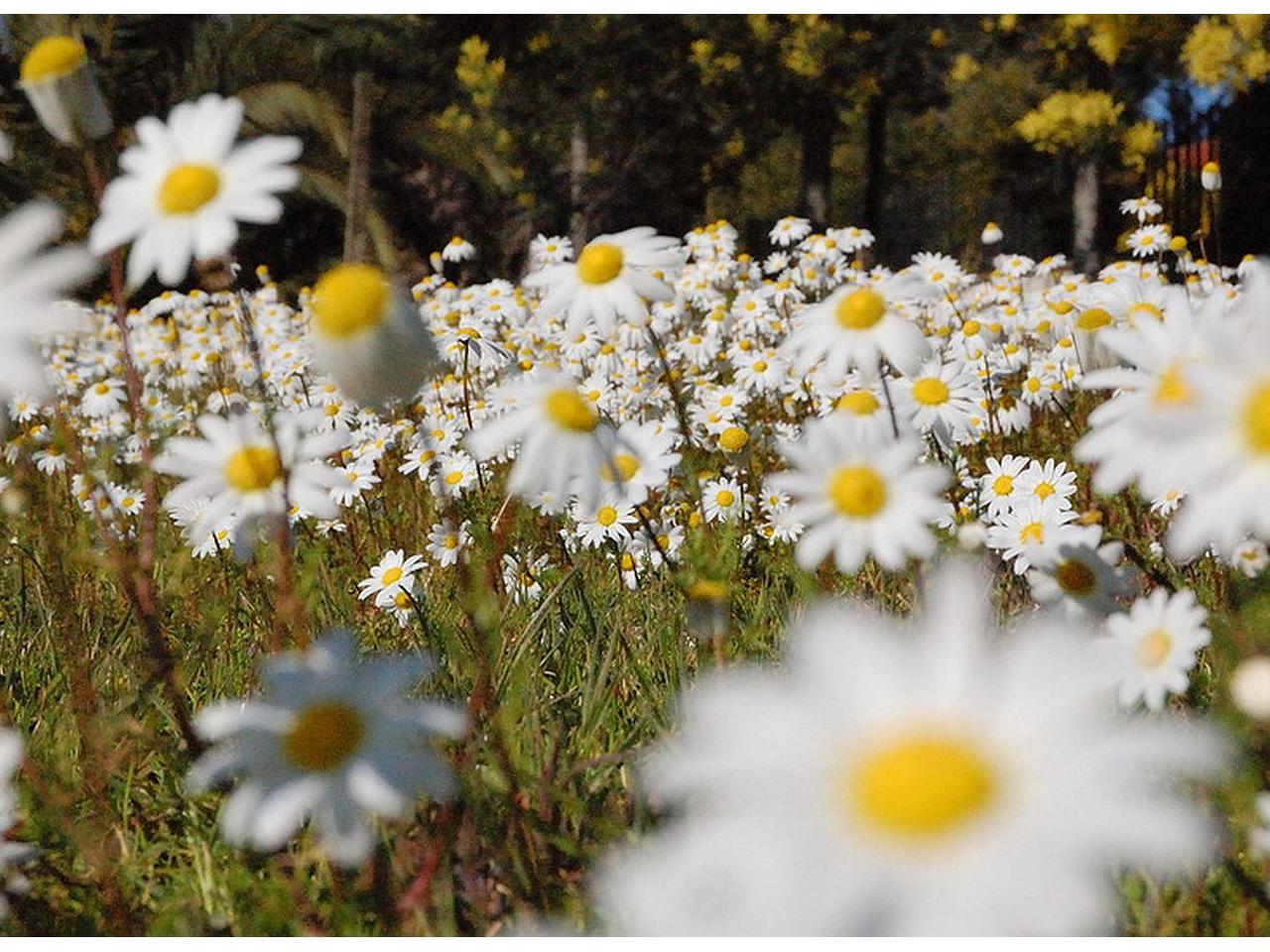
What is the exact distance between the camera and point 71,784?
1.58 meters

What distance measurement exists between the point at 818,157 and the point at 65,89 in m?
11.4

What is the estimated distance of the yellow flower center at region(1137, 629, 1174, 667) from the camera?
1.24 meters

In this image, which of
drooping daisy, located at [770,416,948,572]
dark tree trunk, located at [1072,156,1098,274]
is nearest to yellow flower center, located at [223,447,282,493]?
drooping daisy, located at [770,416,948,572]

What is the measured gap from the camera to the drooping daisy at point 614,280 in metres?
1.50

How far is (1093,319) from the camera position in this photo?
6.58 ft

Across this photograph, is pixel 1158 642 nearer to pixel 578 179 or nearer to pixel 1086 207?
pixel 1086 207

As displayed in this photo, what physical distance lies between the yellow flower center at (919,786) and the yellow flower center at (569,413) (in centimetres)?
58

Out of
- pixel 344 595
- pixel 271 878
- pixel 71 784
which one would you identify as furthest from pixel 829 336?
pixel 344 595

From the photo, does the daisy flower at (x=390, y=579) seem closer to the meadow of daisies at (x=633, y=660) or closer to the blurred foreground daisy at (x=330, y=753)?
the meadow of daisies at (x=633, y=660)

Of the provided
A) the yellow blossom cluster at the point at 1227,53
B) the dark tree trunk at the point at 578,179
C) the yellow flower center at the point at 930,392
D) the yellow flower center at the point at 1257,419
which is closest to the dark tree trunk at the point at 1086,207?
the yellow blossom cluster at the point at 1227,53

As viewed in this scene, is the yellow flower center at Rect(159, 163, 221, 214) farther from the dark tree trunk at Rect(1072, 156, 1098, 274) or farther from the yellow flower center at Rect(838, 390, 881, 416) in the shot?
the dark tree trunk at Rect(1072, 156, 1098, 274)

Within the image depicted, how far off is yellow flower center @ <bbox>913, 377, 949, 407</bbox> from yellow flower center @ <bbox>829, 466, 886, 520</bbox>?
858 mm

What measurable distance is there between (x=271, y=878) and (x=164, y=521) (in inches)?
85.8

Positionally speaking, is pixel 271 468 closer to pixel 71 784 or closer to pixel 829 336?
pixel 71 784
